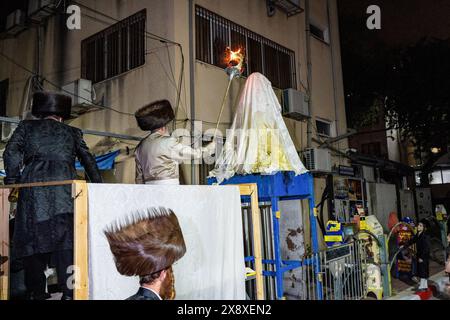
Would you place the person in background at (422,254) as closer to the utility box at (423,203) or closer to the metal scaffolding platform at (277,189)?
the metal scaffolding platform at (277,189)

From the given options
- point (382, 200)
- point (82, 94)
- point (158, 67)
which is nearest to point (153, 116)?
point (158, 67)

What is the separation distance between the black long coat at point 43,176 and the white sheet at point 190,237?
58 centimetres

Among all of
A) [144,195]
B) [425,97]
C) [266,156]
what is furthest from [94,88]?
[425,97]

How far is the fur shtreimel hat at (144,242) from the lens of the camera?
2.87 metres

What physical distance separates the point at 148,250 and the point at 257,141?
11.8ft

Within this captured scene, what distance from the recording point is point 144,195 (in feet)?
10.2

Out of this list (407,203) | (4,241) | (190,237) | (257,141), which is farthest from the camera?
(407,203)

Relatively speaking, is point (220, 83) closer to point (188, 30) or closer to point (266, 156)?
point (188, 30)

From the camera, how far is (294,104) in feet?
37.2

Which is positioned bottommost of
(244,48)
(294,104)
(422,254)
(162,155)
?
(422,254)

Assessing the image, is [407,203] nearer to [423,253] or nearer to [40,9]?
[423,253]

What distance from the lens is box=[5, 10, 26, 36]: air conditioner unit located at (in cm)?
1162

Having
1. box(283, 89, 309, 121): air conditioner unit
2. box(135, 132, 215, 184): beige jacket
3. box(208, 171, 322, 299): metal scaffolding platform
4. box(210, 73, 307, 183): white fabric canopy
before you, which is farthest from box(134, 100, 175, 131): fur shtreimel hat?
box(283, 89, 309, 121): air conditioner unit

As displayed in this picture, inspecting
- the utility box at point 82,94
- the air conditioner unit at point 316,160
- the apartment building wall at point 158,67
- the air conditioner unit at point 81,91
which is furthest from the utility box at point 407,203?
the air conditioner unit at point 81,91
